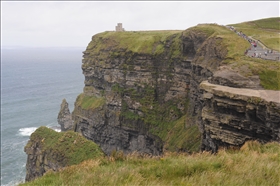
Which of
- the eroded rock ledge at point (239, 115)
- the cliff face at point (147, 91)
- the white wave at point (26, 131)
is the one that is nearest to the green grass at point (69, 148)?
the eroded rock ledge at point (239, 115)

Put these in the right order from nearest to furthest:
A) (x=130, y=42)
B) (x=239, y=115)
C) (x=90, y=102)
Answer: (x=239, y=115) → (x=130, y=42) → (x=90, y=102)

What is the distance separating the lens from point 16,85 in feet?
471

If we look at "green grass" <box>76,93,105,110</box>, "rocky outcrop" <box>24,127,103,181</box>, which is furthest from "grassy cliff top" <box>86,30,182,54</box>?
"rocky outcrop" <box>24,127,103,181</box>

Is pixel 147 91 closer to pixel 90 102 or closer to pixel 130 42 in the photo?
pixel 130 42

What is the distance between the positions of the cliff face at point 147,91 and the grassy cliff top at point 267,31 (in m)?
6.56

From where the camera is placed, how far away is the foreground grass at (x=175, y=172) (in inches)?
359

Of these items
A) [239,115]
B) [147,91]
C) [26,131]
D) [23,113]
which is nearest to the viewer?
[239,115]

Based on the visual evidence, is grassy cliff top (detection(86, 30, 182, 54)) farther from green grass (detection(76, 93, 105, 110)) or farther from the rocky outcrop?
the rocky outcrop

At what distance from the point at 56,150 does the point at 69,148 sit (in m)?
1.87

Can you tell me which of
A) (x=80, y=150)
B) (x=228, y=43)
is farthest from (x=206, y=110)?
(x=80, y=150)

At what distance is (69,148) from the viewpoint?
33.6m

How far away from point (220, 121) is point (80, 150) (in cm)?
1751

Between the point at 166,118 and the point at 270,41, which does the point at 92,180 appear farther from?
the point at 166,118

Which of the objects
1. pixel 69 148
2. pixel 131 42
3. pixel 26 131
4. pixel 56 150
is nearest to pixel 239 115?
pixel 69 148
